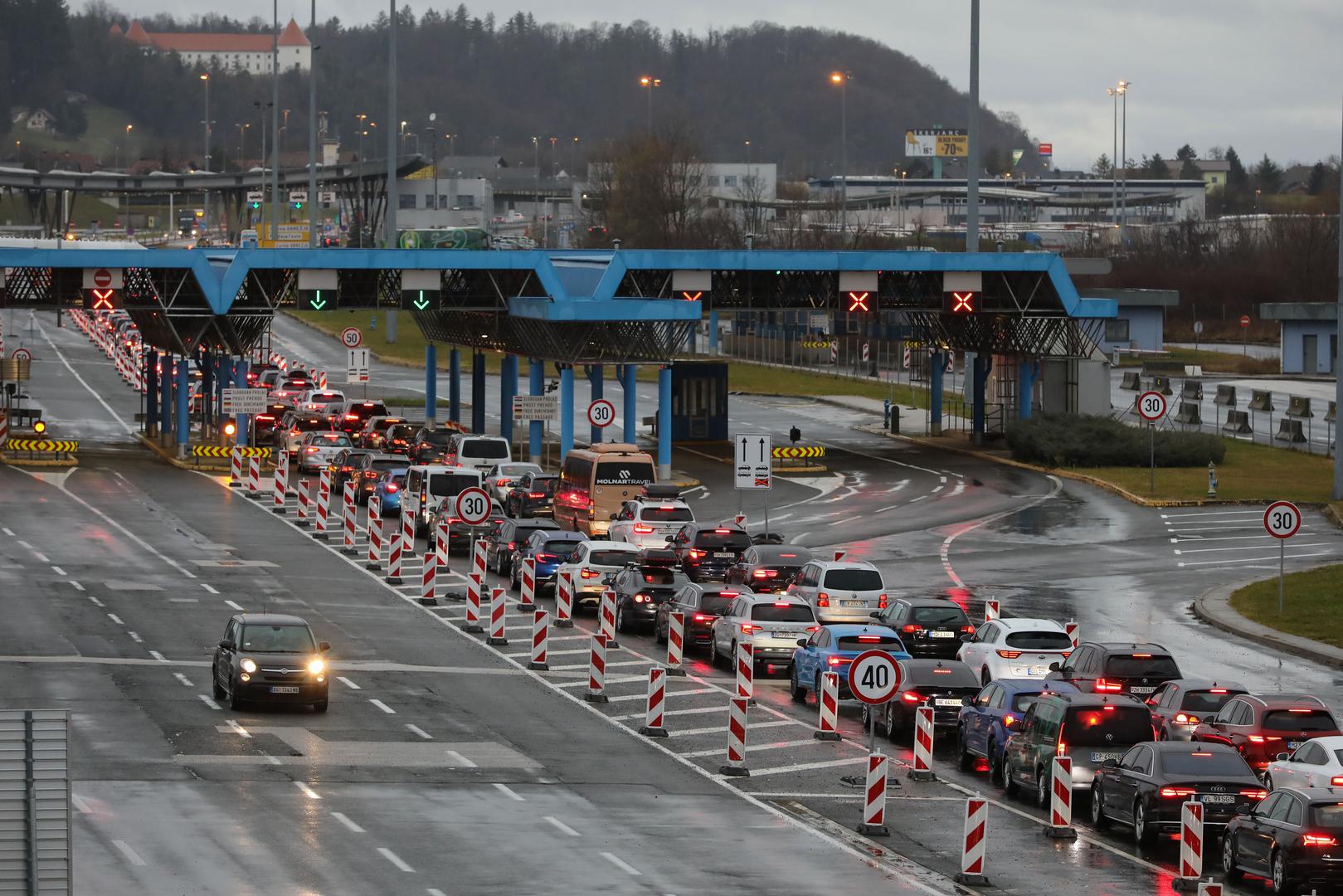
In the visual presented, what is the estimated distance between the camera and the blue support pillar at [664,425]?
6600 cm

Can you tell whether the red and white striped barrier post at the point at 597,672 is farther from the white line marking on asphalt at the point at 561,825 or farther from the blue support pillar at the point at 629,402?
the blue support pillar at the point at 629,402

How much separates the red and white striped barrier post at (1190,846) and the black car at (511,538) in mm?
24975

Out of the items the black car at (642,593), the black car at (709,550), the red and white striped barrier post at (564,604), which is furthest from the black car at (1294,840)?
the black car at (709,550)

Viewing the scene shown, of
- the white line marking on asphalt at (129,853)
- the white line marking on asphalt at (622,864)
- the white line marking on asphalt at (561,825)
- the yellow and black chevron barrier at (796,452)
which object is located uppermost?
the yellow and black chevron barrier at (796,452)

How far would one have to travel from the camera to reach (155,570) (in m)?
44.9

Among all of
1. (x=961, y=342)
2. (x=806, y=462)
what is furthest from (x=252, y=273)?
(x=961, y=342)

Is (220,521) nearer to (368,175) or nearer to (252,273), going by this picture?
(252,273)

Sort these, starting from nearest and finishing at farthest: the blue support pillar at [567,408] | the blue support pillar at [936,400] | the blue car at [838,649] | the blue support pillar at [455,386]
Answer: the blue car at [838,649]
the blue support pillar at [567,408]
the blue support pillar at [455,386]
the blue support pillar at [936,400]

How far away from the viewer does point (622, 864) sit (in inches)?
865

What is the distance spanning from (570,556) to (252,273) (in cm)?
3244

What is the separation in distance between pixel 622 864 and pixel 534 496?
32224 mm

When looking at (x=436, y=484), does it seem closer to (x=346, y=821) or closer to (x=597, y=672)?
(x=597, y=672)

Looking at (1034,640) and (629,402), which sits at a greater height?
(629,402)

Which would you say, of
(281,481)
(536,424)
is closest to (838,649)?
(281,481)
